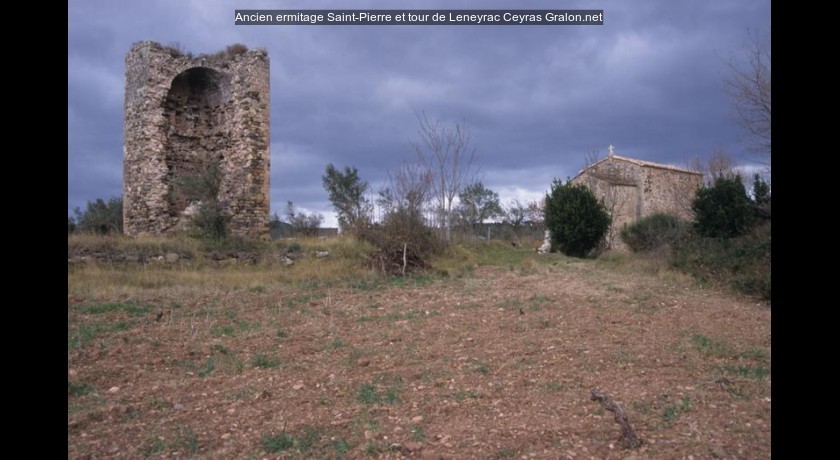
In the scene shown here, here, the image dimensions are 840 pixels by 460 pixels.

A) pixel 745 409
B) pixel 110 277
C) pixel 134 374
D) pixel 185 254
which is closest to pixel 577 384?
pixel 745 409

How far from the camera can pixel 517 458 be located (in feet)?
9.70

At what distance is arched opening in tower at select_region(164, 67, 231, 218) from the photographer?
14234mm

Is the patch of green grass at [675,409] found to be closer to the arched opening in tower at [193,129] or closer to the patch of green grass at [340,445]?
the patch of green grass at [340,445]

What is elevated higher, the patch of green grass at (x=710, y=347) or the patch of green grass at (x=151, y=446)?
the patch of green grass at (x=710, y=347)

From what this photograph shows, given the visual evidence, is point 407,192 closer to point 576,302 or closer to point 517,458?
point 576,302

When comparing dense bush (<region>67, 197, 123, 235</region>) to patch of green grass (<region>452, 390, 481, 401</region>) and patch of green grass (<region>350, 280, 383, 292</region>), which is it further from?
patch of green grass (<region>452, 390, 481, 401</region>)

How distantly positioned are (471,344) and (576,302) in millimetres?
2962

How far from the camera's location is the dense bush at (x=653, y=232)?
1468 cm

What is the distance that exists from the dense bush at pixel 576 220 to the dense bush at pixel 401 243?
16.0 feet

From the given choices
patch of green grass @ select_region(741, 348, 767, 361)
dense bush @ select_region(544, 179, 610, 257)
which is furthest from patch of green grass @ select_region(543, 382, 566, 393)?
dense bush @ select_region(544, 179, 610, 257)

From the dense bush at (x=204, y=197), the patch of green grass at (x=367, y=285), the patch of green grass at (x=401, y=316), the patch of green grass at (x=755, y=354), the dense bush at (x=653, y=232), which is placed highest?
the dense bush at (x=204, y=197)

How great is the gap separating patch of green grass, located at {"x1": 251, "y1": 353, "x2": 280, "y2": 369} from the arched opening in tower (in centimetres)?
987

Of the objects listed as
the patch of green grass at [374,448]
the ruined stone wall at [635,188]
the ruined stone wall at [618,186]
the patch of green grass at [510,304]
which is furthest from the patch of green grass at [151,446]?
the ruined stone wall at [635,188]
